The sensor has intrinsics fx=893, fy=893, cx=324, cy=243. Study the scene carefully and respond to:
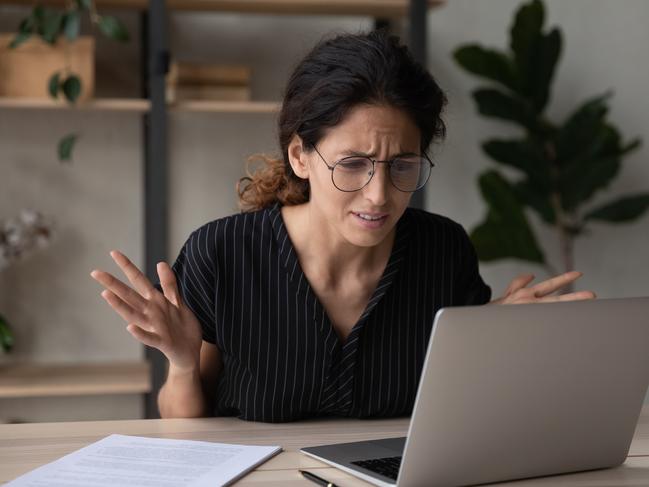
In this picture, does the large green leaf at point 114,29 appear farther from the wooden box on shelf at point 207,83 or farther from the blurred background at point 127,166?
the blurred background at point 127,166

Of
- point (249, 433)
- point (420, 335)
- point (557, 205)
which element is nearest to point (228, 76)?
point (557, 205)

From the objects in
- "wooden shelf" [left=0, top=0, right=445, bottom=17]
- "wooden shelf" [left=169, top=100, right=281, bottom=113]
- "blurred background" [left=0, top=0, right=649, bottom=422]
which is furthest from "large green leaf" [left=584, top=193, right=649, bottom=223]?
"wooden shelf" [left=169, top=100, right=281, bottom=113]

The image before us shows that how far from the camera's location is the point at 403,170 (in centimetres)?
151

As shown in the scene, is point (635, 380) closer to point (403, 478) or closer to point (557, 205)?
point (403, 478)

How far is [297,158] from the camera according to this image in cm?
166

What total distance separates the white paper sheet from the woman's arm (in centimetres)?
29

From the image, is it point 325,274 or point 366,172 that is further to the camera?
point 325,274

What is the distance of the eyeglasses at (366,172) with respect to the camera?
1.49m

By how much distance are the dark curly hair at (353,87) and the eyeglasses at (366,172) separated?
8cm

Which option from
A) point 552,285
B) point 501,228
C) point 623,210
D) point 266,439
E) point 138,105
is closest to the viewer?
point 266,439

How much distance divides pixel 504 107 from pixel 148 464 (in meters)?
2.27

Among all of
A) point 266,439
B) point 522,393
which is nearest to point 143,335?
point 266,439

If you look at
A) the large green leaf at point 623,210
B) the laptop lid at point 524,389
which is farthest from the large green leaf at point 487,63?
the laptop lid at point 524,389

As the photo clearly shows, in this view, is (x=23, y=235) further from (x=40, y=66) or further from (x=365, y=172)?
(x=365, y=172)
